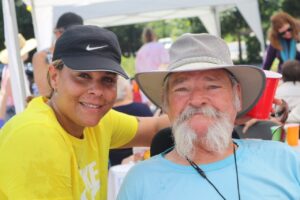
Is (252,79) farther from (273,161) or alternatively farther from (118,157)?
(118,157)

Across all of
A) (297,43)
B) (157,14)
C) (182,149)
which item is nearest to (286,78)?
(297,43)

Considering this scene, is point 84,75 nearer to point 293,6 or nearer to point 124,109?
point 124,109

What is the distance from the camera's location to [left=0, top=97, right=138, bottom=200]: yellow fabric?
4.94 ft

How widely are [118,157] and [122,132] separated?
4.94 feet

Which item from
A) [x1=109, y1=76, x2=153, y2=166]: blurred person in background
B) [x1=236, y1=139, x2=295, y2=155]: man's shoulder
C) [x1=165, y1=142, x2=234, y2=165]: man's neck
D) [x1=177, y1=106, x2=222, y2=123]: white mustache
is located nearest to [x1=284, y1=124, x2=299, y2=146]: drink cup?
[x1=236, y1=139, x2=295, y2=155]: man's shoulder

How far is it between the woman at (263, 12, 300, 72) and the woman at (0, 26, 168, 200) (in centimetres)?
412

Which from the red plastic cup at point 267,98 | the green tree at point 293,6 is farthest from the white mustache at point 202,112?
the green tree at point 293,6

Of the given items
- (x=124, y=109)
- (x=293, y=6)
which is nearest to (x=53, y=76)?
(x=124, y=109)

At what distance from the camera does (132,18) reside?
10.5 m

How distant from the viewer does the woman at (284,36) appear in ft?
18.4

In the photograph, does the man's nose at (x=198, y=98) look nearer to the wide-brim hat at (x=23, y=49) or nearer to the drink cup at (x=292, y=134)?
the drink cup at (x=292, y=134)

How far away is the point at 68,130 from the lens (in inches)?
72.1

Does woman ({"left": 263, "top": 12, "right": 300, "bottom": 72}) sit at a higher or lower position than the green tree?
higher

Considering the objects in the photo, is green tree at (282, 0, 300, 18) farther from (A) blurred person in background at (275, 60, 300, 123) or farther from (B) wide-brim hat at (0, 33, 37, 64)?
(A) blurred person in background at (275, 60, 300, 123)
